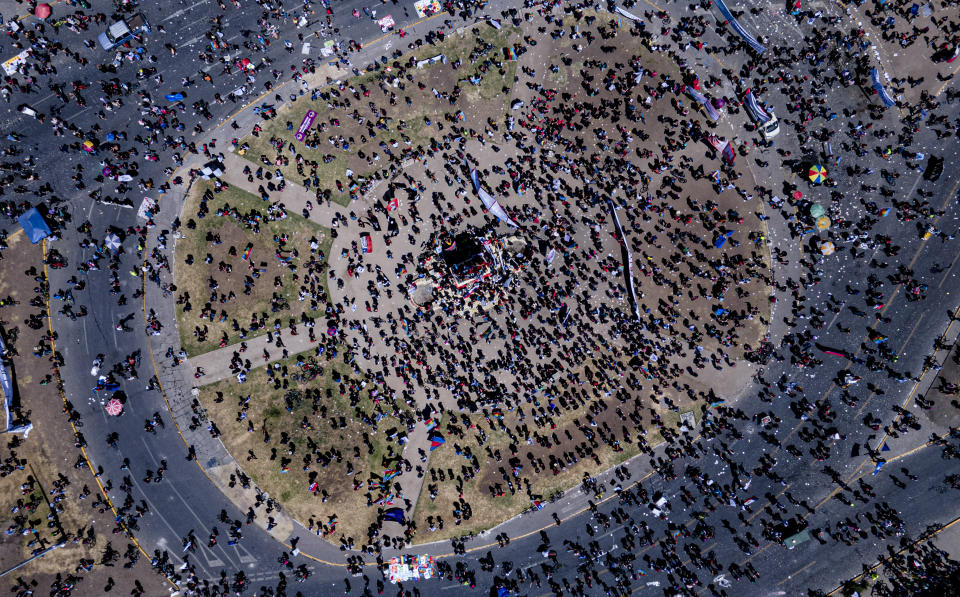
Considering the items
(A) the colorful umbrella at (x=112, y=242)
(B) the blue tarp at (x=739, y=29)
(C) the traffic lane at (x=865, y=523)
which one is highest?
(A) the colorful umbrella at (x=112, y=242)

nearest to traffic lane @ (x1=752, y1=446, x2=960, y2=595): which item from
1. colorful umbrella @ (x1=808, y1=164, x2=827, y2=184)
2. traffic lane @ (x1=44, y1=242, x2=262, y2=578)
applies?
colorful umbrella @ (x1=808, y1=164, x2=827, y2=184)

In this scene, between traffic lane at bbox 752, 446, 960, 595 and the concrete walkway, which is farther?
traffic lane at bbox 752, 446, 960, 595

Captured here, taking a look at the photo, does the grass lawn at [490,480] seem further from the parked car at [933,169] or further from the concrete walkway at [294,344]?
the parked car at [933,169]

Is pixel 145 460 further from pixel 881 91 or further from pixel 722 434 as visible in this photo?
pixel 881 91

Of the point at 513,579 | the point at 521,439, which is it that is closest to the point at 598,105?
the point at 521,439

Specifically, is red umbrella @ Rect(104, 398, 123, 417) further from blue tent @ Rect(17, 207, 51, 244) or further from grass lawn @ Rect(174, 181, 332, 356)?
blue tent @ Rect(17, 207, 51, 244)

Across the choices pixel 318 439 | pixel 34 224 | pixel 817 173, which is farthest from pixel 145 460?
pixel 817 173

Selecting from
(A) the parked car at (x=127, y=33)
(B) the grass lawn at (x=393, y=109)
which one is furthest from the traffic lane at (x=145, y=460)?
(A) the parked car at (x=127, y=33)
